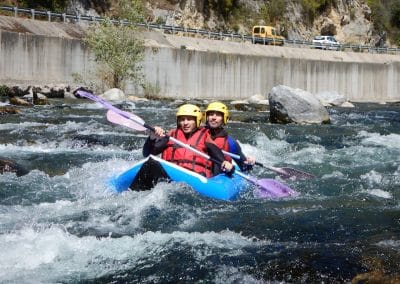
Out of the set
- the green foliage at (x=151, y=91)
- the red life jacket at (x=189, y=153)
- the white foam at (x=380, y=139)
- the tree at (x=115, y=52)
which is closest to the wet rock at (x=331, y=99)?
the green foliage at (x=151, y=91)

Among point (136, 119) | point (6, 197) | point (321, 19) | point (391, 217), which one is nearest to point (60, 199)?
point (6, 197)

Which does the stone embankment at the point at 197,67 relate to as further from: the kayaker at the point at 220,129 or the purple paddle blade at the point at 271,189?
the purple paddle blade at the point at 271,189

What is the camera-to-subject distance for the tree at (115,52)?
25.4 m

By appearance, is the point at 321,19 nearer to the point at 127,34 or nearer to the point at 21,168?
the point at 127,34

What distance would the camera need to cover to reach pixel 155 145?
804 centimetres

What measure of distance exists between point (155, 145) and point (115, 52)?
18127 mm

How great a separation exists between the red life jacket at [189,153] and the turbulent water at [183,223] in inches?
22.1

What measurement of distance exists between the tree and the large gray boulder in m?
9.69

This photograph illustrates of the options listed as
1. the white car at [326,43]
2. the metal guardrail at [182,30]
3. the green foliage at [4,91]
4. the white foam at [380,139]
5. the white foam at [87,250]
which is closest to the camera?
the white foam at [87,250]

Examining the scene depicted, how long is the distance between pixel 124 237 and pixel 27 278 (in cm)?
132

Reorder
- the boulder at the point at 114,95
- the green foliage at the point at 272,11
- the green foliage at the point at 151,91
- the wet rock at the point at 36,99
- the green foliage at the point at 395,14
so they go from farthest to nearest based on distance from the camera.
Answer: the green foliage at the point at 395,14 < the green foliage at the point at 272,11 < the green foliage at the point at 151,91 < the boulder at the point at 114,95 < the wet rock at the point at 36,99

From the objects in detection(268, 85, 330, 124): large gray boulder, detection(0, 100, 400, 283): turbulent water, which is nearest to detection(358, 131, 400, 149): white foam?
detection(0, 100, 400, 283): turbulent water

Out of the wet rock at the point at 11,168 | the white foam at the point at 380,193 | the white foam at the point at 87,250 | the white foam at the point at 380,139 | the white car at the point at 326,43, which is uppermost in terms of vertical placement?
the white car at the point at 326,43

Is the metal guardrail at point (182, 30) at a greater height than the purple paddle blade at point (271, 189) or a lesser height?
greater
